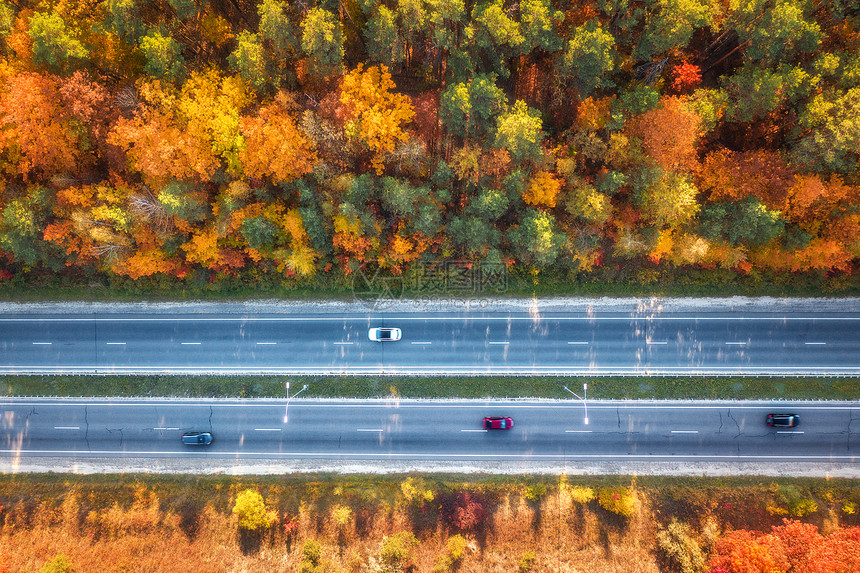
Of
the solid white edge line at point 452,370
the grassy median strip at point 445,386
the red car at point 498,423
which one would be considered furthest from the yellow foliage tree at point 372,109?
the red car at point 498,423

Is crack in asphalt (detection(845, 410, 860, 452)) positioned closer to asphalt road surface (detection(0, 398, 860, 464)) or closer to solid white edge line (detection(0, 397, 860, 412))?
asphalt road surface (detection(0, 398, 860, 464))

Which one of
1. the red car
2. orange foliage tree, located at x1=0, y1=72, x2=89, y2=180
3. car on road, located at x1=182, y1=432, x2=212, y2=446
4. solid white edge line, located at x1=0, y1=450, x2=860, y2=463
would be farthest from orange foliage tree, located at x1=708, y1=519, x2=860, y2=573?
orange foliage tree, located at x1=0, y1=72, x2=89, y2=180

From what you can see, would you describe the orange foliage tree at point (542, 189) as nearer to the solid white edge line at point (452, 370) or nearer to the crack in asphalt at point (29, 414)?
the solid white edge line at point (452, 370)

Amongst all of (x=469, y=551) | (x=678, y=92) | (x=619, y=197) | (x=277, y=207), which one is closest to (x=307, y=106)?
(x=277, y=207)

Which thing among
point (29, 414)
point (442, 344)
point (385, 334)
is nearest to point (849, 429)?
point (442, 344)

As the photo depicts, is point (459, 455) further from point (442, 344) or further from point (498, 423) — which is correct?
point (442, 344)

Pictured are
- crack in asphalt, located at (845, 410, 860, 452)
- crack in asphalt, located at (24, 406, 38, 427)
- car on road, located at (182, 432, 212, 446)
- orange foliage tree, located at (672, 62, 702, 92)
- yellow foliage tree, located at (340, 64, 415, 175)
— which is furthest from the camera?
crack in asphalt, located at (24, 406, 38, 427)

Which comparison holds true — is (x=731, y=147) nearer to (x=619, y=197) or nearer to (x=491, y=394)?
(x=619, y=197)
